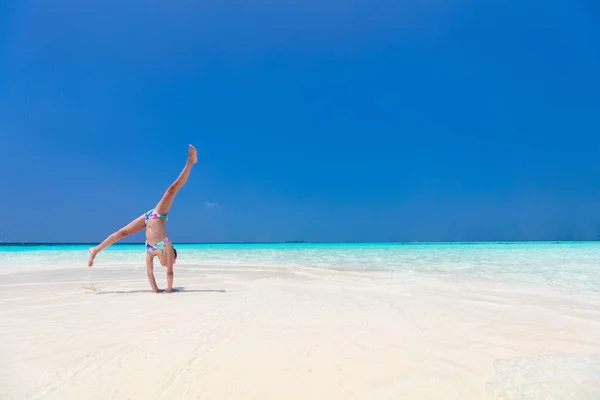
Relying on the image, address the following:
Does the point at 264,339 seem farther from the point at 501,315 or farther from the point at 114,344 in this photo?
the point at 501,315

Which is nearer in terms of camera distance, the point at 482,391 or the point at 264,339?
the point at 482,391

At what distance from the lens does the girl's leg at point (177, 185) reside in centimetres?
626

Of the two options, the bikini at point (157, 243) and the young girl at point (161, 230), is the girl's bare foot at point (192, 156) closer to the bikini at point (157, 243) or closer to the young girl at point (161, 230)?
the young girl at point (161, 230)

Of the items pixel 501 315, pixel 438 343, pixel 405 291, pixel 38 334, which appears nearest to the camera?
pixel 438 343

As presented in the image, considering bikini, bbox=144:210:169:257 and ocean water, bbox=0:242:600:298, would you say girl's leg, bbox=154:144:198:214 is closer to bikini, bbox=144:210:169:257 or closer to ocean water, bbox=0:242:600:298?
bikini, bbox=144:210:169:257

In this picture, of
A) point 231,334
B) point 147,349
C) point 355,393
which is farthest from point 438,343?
point 147,349

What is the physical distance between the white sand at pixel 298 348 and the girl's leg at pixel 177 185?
182 cm

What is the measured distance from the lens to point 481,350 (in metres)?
3.11

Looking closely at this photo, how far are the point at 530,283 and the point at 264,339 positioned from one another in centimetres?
740

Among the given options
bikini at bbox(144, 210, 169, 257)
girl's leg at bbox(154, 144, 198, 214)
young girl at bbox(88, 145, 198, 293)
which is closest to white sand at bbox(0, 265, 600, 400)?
young girl at bbox(88, 145, 198, 293)

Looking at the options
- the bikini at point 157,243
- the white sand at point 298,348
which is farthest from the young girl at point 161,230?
the white sand at point 298,348

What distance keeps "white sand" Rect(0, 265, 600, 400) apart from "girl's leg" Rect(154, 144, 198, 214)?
5.96ft

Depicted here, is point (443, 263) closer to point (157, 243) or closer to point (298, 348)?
point (157, 243)

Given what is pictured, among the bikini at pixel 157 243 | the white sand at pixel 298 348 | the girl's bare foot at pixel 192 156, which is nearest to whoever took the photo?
the white sand at pixel 298 348
